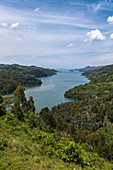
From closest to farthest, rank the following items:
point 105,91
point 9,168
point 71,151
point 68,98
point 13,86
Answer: point 9,168
point 71,151
point 68,98
point 105,91
point 13,86

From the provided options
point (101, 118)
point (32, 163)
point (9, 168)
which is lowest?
point (101, 118)

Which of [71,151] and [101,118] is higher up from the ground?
[71,151]

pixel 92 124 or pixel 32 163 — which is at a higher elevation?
pixel 32 163

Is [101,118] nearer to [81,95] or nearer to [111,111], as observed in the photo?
[111,111]

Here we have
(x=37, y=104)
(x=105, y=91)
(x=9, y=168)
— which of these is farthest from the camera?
(x=105, y=91)

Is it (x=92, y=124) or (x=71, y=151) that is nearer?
(x=71, y=151)

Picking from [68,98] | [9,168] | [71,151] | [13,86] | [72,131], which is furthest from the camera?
[13,86]

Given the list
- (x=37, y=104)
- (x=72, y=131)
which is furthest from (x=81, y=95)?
(x=72, y=131)

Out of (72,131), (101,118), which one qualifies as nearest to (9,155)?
(72,131)

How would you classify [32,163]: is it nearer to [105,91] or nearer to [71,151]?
[71,151]
